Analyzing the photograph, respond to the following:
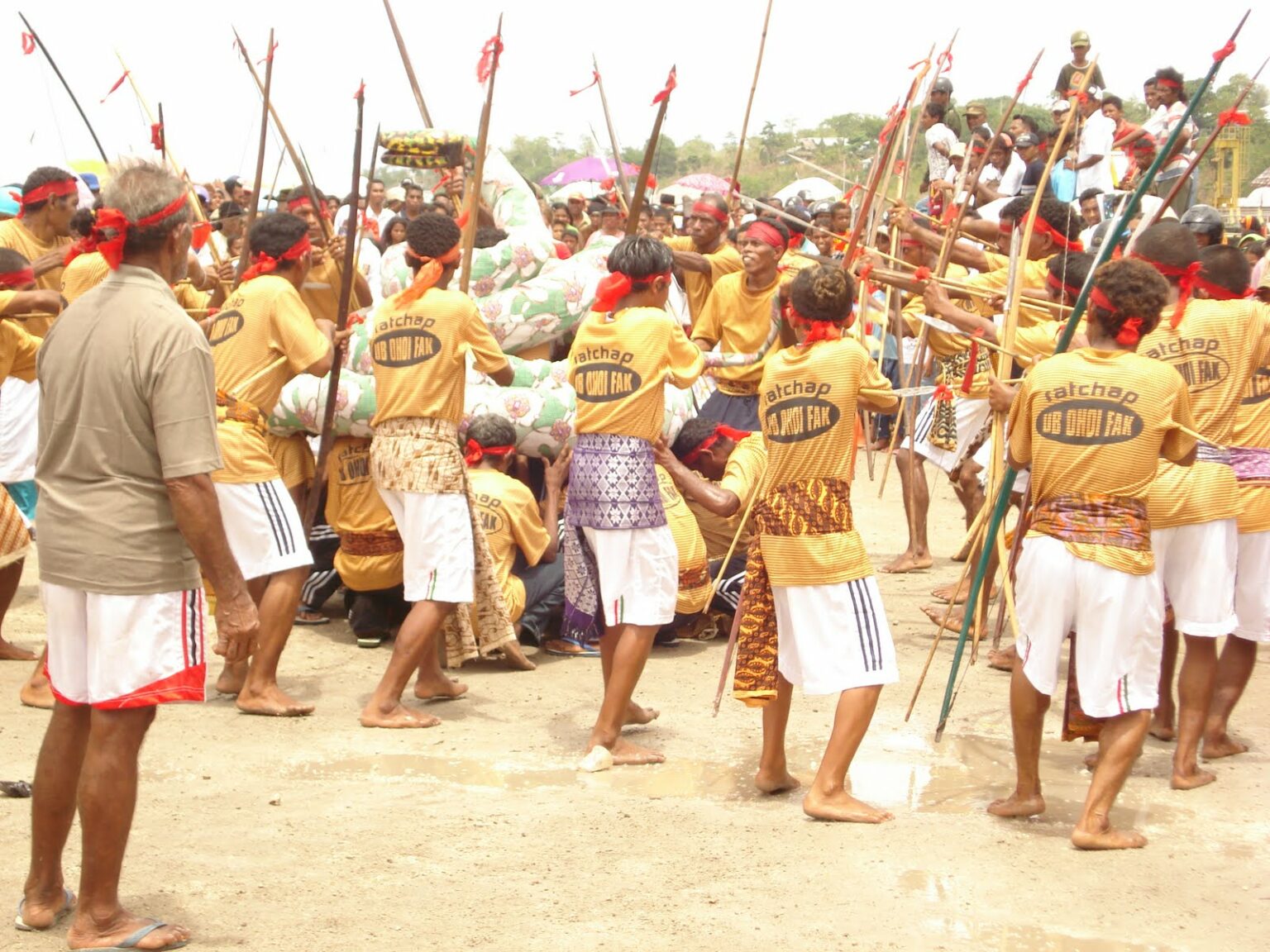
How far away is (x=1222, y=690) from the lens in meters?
5.93

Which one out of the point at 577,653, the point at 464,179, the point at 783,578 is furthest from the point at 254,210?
the point at 783,578

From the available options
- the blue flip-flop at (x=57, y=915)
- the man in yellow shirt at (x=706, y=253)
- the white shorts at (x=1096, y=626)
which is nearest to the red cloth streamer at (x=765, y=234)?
the man in yellow shirt at (x=706, y=253)

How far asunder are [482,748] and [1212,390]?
10.0ft

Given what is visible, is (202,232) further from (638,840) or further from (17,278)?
(638,840)

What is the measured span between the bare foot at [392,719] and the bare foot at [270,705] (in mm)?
283

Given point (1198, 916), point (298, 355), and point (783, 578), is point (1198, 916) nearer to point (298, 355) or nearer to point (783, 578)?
point (783, 578)

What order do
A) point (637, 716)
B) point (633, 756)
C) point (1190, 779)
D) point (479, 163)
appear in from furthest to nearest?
1. point (479, 163)
2. point (637, 716)
3. point (633, 756)
4. point (1190, 779)

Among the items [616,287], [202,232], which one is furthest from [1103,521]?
[202,232]

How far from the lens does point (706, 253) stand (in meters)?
9.05

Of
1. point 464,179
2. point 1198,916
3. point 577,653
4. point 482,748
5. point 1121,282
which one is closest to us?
point 1198,916

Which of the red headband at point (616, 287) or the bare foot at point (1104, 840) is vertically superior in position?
the red headband at point (616, 287)

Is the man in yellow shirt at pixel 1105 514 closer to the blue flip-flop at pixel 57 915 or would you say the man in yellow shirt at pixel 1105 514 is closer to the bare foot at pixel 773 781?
the bare foot at pixel 773 781

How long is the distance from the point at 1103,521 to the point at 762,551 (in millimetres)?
1134

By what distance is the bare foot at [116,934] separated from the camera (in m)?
3.89
